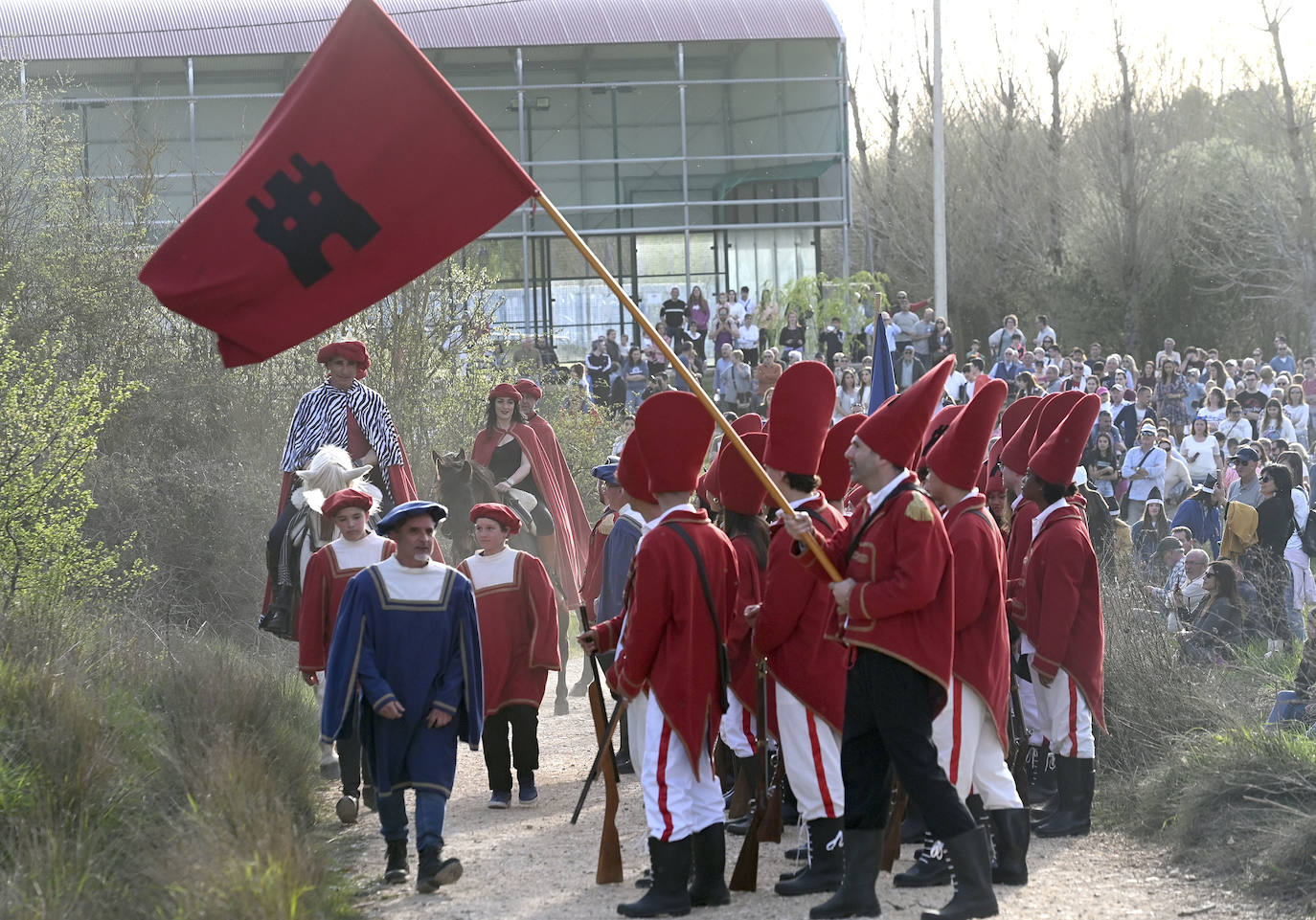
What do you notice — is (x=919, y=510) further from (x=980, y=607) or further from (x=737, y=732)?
(x=737, y=732)

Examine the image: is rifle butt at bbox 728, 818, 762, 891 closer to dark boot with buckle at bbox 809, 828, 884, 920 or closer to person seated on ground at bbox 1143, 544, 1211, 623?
dark boot with buckle at bbox 809, 828, 884, 920

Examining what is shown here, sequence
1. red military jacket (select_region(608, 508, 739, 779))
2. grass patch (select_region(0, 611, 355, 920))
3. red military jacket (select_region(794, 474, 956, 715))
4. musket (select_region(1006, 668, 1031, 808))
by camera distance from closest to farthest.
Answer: grass patch (select_region(0, 611, 355, 920))
red military jacket (select_region(794, 474, 956, 715))
red military jacket (select_region(608, 508, 739, 779))
musket (select_region(1006, 668, 1031, 808))

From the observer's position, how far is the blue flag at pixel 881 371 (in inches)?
472

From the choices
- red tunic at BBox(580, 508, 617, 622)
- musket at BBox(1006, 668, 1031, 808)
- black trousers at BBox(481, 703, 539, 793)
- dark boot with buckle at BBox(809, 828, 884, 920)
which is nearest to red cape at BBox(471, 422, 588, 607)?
red tunic at BBox(580, 508, 617, 622)

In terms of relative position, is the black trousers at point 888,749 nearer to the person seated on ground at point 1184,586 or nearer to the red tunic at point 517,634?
the red tunic at point 517,634

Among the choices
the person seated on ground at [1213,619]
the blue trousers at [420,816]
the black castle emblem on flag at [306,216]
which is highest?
the black castle emblem on flag at [306,216]

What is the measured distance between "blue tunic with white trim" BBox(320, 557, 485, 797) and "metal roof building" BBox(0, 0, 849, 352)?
27.3m

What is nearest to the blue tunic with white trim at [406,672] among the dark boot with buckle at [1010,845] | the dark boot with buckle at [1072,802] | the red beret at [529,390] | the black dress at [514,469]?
the dark boot with buckle at [1010,845]

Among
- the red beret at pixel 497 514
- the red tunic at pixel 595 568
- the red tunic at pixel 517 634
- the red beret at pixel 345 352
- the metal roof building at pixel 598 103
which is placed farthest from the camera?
the metal roof building at pixel 598 103

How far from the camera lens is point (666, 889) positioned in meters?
6.66

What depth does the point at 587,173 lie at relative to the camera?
37.6 metres

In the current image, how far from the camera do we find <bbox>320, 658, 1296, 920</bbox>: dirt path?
6816 mm

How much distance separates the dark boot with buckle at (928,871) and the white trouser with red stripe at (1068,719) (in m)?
1.04

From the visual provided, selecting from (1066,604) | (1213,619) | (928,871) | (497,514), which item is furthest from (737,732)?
(1213,619)
